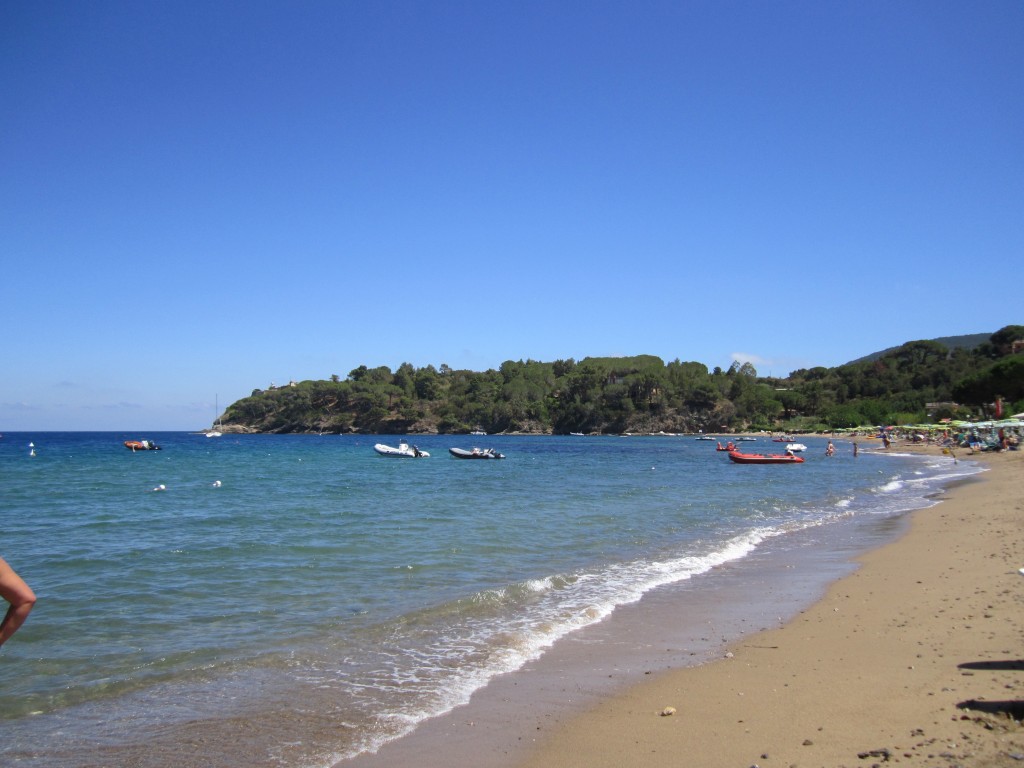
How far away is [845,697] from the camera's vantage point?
6.30 meters

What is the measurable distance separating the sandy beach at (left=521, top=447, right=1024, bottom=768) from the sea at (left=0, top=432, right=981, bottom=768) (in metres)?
1.29

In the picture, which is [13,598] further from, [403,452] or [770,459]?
[403,452]

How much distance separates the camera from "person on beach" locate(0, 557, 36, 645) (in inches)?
139

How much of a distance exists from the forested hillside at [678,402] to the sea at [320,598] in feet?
331

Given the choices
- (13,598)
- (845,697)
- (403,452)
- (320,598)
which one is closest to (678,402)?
(403,452)

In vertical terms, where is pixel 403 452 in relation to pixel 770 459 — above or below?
above

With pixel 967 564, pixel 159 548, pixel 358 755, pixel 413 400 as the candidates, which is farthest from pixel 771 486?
pixel 413 400

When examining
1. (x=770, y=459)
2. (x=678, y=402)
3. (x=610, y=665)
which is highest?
(x=678, y=402)

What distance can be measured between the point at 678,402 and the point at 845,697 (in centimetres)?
16359

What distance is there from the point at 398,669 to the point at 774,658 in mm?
4130

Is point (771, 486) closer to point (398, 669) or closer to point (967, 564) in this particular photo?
point (967, 564)

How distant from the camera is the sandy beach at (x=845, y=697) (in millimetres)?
5113

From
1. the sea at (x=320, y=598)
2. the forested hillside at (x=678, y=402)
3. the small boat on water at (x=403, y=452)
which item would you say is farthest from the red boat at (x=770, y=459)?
the forested hillside at (x=678, y=402)

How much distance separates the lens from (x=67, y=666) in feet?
Answer: 26.3
